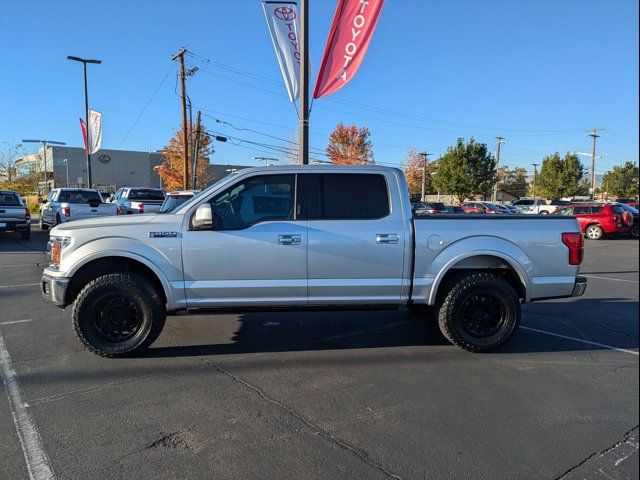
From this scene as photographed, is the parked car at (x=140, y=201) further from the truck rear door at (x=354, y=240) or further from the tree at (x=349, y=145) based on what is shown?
the tree at (x=349, y=145)

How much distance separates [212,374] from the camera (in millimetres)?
4348

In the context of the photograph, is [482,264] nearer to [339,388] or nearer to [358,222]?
[358,222]

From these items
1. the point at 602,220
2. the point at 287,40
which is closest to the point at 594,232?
the point at 602,220

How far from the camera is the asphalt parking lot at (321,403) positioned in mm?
2908

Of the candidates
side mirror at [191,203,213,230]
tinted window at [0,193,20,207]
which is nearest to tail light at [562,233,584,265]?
side mirror at [191,203,213,230]

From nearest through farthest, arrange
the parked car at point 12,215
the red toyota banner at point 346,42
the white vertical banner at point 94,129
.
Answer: the red toyota banner at point 346,42 → the parked car at point 12,215 → the white vertical banner at point 94,129

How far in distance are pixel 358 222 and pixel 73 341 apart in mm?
3689

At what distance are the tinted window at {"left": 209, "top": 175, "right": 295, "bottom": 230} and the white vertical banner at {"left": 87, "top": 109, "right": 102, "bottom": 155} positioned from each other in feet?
80.7

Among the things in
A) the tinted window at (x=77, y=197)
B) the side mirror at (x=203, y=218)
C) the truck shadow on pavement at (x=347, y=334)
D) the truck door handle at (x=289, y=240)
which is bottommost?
the truck shadow on pavement at (x=347, y=334)

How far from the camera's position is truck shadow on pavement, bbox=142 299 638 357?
5168 millimetres

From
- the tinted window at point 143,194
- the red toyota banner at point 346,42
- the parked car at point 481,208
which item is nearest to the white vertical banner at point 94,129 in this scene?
the tinted window at point 143,194

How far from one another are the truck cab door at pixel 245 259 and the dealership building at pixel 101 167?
A: 66534 mm

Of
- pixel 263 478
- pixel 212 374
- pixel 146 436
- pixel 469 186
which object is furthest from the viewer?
pixel 469 186

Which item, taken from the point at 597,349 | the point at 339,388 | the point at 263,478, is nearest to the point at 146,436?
the point at 263,478
